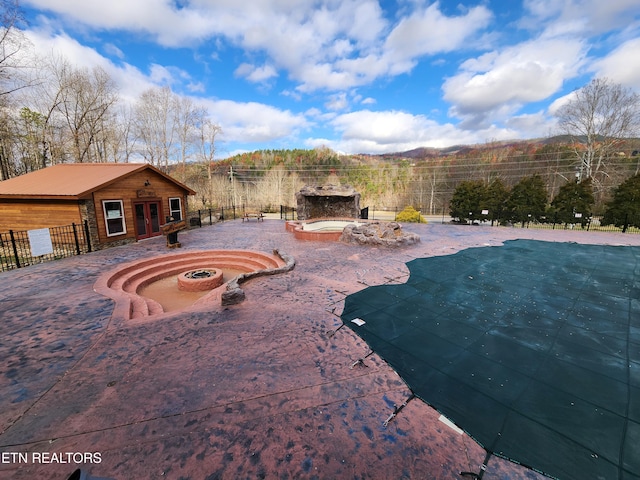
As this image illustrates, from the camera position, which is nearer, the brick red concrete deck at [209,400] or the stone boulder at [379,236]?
the brick red concrete deck at [209,400]

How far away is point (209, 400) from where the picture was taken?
2770 millimetres

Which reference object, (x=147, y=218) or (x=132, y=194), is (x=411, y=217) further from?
(x=132, y=194)

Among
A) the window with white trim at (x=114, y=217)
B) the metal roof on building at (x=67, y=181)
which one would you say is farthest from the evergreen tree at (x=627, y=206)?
the window with white trim at (x=114, y=217)

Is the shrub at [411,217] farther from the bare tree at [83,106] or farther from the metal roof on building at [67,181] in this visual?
the bare tree at [83,106]

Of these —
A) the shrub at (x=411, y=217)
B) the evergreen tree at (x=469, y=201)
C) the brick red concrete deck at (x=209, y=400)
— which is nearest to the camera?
the brick red concrete deck at (x=209, y=400)

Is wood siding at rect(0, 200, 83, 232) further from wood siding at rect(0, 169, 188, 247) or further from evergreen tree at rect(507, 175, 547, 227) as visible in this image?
evergreen tree at rect(507, 175, 547, 227)

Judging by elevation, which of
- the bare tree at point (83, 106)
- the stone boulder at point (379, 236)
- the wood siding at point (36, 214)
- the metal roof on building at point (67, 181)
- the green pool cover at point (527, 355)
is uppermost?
the bare tree at point (83, 106)

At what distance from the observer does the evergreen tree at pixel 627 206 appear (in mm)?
13774

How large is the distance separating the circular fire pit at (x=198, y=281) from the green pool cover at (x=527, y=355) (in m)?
3.90

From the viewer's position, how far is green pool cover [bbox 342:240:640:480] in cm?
234

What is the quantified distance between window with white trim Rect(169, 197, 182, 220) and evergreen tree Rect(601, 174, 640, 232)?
23.9 m

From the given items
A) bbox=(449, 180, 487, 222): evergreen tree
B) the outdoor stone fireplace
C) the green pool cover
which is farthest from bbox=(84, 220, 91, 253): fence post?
bbox=(449, 180, 487, 222): evergreen tree

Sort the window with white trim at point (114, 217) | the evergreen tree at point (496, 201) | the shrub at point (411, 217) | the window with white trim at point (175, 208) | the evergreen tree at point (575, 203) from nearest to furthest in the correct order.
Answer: the window with white trim at point (114, 217), the window with white trim at point (175, 208), the evergreen tree at point (575, 203), the evergreen tree at point (496, 201), the shrub at point (411, 217)

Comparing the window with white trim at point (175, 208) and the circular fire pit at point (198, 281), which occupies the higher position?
the window with white trim at point (175, 208)
